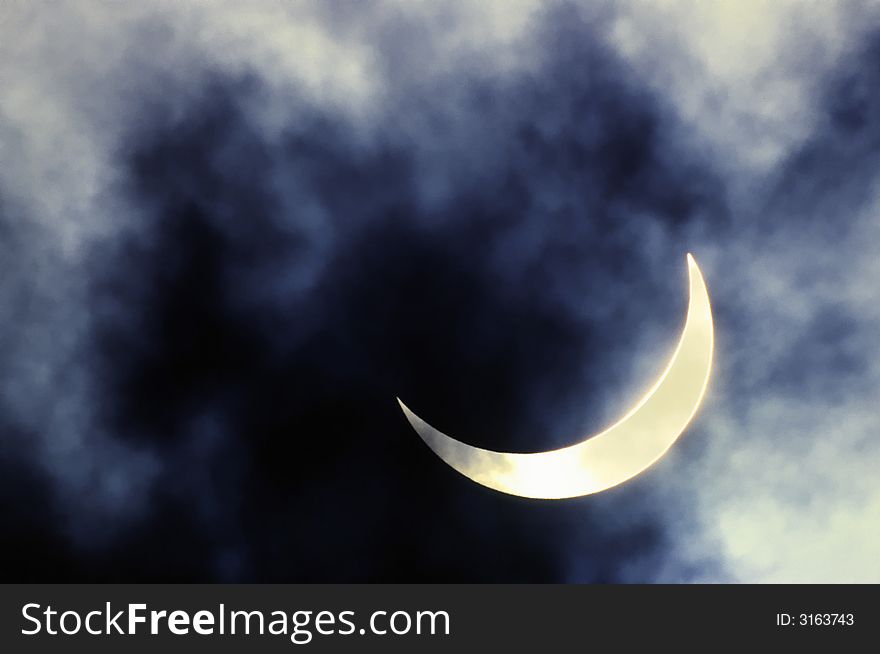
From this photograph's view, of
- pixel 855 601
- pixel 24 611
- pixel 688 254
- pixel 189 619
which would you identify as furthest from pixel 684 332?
pixel 24 611

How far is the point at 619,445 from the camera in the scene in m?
22.2

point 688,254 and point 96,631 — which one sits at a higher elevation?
point 688,254

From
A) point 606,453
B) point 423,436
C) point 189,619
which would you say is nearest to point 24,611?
point 189,619

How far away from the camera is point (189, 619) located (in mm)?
18000

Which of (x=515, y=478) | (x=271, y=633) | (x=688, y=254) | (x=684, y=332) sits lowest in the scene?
(x=271, y=633)

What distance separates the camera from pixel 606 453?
22266 mm

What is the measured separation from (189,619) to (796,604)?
14874mm

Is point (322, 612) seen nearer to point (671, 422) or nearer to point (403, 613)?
point (403, 613)

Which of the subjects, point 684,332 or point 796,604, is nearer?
point 796,604

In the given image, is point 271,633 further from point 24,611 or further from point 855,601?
point 855,601

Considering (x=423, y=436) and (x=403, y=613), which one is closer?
(x=403, y=613)

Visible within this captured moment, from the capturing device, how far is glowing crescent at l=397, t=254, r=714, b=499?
72.2ft

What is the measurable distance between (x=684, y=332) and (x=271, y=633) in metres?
14.3

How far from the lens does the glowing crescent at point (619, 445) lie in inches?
867
